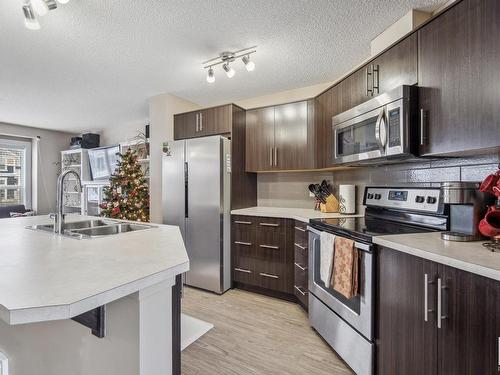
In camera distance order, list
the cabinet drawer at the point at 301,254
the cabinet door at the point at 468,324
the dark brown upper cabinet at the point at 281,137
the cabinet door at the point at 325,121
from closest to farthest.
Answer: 1. the cabinet door at the point at 468,324
2. the cabinet drawer at the point at 301,254
3. the cabinet door at the point at 325,121
4. the dark brown upper cabinet at the point at 281,137

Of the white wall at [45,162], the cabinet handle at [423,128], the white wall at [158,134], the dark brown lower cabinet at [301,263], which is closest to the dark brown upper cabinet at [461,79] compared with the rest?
the cabinet handle at [423,128]

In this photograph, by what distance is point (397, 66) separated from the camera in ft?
5.87

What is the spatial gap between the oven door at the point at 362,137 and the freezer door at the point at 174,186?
1840 millimetres

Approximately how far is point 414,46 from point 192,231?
2.71 m

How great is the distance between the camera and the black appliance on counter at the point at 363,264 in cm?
155

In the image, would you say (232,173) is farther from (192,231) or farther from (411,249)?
(411,249)

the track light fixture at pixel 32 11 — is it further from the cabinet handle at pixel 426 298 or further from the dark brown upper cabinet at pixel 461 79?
the cabinet handle at pixel 426 298

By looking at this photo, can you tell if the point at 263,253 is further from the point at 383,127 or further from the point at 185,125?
the point at 185,125

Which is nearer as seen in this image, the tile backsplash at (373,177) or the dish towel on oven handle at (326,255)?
the tile backsplash at (373,177)

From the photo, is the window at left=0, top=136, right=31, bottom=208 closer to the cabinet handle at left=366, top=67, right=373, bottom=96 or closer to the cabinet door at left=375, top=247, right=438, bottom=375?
the cabinet handle at left=366, top=67, right=373, bottom=96

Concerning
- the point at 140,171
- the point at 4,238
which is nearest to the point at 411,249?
the point at 4,238

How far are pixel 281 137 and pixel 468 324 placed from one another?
2.44 m

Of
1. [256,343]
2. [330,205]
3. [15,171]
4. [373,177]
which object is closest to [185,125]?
[330,205]

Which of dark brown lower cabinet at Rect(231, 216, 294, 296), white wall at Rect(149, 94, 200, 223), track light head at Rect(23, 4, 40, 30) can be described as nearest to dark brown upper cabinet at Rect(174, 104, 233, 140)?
white wall at Rect(149, 94, 200, 223)
